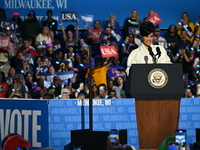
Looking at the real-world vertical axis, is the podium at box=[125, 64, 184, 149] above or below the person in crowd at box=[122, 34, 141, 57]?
below

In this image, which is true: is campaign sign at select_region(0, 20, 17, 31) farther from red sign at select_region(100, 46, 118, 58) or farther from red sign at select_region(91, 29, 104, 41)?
red sign at select_region(100, 46, 118, 58)

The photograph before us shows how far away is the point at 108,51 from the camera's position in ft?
36.6

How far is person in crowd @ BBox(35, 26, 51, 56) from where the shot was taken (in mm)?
12195

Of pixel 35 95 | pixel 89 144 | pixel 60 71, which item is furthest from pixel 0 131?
pixel 60 71

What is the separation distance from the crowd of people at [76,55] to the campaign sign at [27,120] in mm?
2516

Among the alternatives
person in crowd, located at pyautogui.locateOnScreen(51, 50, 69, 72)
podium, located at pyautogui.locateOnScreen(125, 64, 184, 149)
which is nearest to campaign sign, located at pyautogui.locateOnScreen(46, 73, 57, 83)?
person in crowd, located at pyautogui.locateOnScreen(51, 50, 69, 72)

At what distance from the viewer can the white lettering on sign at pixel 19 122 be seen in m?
Result: 6.52

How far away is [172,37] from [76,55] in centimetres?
233

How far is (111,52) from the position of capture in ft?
36.6

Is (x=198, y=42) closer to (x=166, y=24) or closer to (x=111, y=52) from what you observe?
(x=166, y=24)

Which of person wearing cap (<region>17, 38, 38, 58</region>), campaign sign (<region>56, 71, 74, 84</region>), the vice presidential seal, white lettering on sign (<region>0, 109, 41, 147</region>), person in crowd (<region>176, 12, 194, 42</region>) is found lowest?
white lettering on sign (<region>0, 109, 41, 147</region>)

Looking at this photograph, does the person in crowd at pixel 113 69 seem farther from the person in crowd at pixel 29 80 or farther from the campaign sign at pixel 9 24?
the campaign sign at pixel 9 24

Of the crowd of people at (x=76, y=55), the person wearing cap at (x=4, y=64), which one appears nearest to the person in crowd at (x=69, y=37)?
Answer: the crowd of people at (x=76, y=55)

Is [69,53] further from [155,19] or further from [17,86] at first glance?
[155,19]
